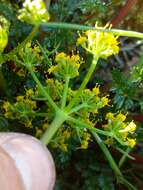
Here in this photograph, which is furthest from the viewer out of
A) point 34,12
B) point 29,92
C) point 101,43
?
point 29,92

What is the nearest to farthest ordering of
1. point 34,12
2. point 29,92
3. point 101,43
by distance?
point 34,12
point 101,43
point 29,92

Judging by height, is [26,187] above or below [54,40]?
below

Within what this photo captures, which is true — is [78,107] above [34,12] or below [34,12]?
below

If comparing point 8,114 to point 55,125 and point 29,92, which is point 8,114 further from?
point 55,125

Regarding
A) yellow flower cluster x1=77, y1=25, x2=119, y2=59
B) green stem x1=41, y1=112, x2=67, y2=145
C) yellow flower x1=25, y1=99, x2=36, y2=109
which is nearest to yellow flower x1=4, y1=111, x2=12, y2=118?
yellow flower x1=25, y1=99, x2=36, y2=109

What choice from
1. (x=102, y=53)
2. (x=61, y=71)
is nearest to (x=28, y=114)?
(x=61, y=71)

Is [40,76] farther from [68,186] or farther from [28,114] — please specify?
[68,186]

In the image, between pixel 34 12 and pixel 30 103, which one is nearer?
pixel 34 12

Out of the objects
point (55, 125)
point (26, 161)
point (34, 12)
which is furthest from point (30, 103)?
point (34, 12)
